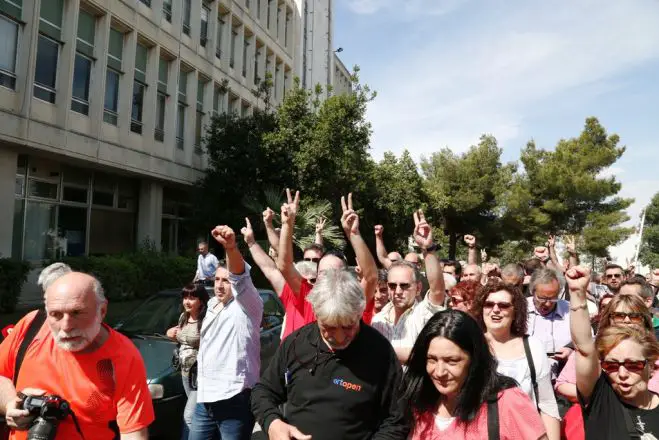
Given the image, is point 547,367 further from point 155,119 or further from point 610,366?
point 155,119

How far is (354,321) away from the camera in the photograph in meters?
2.55

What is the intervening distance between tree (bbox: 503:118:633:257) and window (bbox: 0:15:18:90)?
2513 centimetres

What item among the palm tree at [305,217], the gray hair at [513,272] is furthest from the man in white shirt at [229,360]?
the palm tree at [305,217]

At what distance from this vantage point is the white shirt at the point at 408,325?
11.6 feet

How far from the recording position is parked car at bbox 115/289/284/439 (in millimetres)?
4832

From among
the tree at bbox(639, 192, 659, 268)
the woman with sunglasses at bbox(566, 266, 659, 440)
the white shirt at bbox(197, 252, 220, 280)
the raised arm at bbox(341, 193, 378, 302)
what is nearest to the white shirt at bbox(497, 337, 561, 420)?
the woman with sunglasses at bbox(566, 266, 659, 440)

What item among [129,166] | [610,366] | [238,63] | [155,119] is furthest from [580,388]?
[238,63]

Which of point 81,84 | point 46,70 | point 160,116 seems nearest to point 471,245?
point 46,70

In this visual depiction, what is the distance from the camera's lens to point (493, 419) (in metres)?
2.21

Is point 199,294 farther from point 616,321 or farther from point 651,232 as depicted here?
point 651,232

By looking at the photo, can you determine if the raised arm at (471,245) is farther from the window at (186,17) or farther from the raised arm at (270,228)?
the window at (186,17)

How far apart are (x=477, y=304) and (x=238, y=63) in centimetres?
2529

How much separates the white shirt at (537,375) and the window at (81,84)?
53.2 feet

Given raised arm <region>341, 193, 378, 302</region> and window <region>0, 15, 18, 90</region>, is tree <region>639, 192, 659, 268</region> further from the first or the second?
raised arm <region>341, 193, 378, 302</region>
